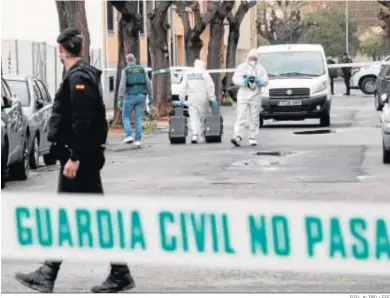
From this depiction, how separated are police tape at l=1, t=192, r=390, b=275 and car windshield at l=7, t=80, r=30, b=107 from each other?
7721 millimetres

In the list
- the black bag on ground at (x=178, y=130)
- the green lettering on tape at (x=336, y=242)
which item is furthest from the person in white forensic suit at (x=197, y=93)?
the green lettering on tape at (x=336, y=242)

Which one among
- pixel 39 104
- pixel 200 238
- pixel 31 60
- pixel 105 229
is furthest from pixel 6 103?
pixel 31 60

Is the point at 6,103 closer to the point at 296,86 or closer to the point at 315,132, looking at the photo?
the point at 315,132

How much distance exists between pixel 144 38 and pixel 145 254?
39774 mm

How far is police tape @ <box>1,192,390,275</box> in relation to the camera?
8.65 m

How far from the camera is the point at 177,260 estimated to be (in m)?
8.91

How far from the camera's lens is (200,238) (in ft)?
29.3

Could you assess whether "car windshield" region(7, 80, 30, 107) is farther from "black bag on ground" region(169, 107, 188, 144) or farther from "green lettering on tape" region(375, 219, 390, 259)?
"green lettering on tape" region(375, 219, 390, 259)

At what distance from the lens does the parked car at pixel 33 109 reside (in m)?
17.0

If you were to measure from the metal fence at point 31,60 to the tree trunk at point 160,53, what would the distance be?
2766 mm

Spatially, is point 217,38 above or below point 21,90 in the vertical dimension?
above

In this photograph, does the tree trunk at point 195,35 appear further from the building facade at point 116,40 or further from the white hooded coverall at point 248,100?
the white hooded coverall at point 248,100

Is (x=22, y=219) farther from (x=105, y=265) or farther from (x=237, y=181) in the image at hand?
(x=237, y=181)

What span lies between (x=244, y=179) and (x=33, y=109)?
12.7ft
